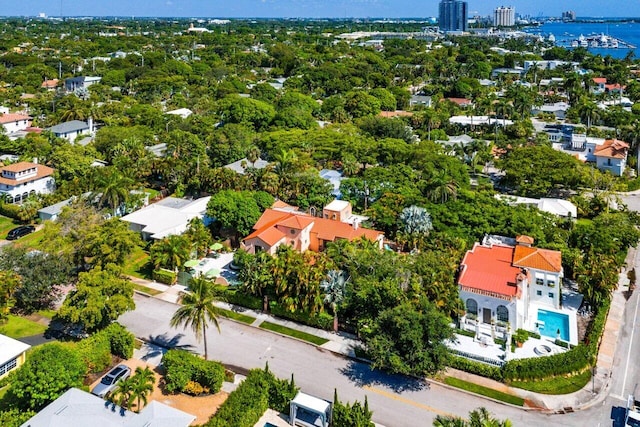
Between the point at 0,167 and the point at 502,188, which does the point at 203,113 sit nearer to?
the point at 0,167

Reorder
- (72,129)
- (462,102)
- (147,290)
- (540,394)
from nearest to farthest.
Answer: (540,394)
(147,290)
(72,129)
(462,102)

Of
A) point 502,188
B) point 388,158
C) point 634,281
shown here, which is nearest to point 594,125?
point 502,188

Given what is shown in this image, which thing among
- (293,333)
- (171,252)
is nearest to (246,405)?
(293,333)

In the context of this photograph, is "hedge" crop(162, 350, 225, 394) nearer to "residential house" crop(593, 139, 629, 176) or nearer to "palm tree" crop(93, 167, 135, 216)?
"palm tree" crop(93, 167, 135, 216)

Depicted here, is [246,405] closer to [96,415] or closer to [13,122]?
[96,415]

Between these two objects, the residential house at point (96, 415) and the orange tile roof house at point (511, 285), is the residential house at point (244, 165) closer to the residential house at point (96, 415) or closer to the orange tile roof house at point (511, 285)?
the orange tile roof house at point (511, 285)

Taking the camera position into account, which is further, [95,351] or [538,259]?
[538,259]
